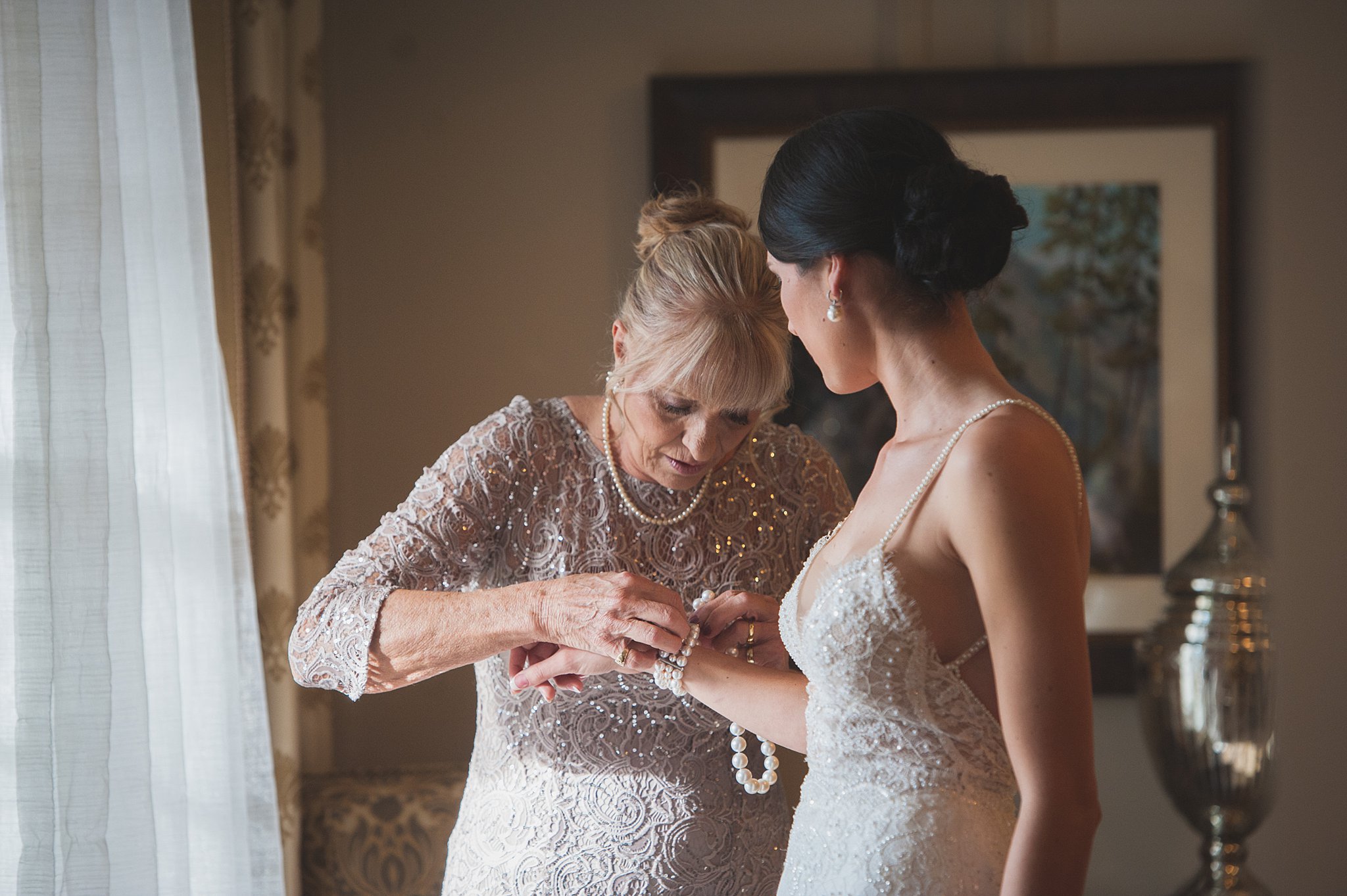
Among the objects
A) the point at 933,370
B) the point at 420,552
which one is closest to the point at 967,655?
the point at 933,370

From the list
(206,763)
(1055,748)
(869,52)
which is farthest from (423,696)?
(1055,748)

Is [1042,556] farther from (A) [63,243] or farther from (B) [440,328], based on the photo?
(B) [440,328]

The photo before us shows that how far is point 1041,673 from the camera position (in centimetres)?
106

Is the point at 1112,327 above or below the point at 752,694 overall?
above

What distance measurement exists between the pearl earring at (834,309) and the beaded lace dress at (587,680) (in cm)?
60

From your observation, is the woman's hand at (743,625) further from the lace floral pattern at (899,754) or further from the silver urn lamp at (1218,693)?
the silver urn lamp at (1218,693)

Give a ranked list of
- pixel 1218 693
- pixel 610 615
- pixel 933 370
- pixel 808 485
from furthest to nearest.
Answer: pixel 1218 693, pixel 808 485, pixel 610 615, pixel 933 370

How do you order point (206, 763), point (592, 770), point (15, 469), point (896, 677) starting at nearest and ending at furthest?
point (896, 677), point (15, 469), point (592, 770), point (206, 763)

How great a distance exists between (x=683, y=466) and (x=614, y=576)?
27 cm

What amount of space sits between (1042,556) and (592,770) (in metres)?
0.93

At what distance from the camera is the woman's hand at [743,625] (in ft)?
5.62

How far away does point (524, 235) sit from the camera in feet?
10.5

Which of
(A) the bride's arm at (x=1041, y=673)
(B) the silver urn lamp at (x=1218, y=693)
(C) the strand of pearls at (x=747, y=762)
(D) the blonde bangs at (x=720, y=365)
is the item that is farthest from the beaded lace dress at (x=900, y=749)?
(B) the silver urn lamp at (x=1218, y=693)

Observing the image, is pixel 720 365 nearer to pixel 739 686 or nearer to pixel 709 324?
pixel 709 324
